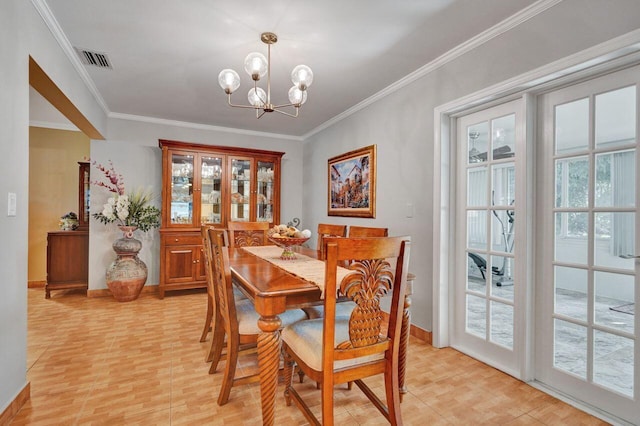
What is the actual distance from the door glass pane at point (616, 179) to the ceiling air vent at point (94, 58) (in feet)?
12.4

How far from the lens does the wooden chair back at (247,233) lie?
10.8 feet

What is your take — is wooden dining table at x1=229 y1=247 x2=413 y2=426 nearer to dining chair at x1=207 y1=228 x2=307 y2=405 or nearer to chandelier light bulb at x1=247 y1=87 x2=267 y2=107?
dining chair at x1=207 y1=228 x2=307 y2=405

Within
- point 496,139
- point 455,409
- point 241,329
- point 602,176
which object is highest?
point 496,139

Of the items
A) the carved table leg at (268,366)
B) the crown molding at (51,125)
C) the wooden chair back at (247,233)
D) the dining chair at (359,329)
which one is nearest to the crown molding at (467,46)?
the dining chair at (359,329)

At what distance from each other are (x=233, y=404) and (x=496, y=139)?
2613mm

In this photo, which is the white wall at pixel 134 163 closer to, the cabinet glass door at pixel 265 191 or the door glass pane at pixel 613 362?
the cabinet glass door at pixel 265 191

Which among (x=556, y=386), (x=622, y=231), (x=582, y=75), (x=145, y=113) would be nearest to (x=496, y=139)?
(x=582, y=75)

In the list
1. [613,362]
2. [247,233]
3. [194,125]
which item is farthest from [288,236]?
[194,125]

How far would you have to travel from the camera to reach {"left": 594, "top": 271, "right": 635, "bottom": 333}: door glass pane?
173cm

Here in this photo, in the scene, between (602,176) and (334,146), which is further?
(334,146)

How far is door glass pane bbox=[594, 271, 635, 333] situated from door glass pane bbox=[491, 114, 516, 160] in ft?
3.21

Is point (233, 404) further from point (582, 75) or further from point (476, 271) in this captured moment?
point (582, 75)

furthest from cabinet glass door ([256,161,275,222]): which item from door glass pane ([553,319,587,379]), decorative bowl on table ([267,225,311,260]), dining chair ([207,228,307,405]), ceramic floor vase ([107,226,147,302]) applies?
door glass pane ([553,319,587,379])

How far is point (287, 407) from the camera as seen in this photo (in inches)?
73.2
